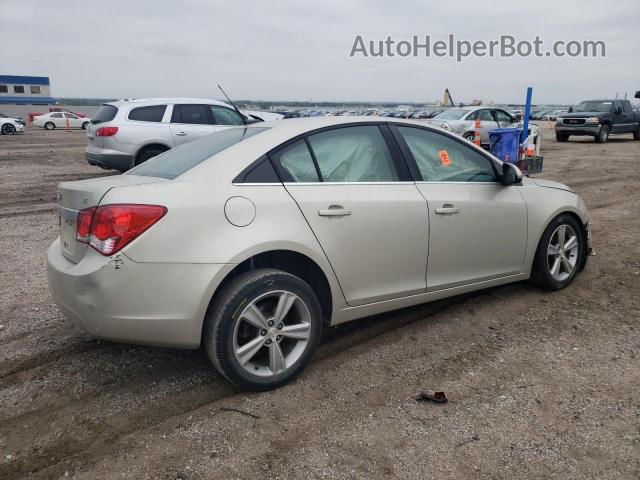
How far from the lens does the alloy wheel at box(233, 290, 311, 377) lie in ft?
9.80

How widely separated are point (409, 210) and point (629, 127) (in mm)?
23699

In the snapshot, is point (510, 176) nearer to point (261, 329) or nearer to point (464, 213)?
point (464, 213)

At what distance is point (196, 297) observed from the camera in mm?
2807

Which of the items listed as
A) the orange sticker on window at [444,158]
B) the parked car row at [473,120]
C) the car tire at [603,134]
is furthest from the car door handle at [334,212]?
the car tire at [603,134]

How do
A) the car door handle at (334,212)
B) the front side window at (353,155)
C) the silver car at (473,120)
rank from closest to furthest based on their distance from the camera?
the car door handle at (334,212), the front side window at (353,155), the silver car at (473,120)

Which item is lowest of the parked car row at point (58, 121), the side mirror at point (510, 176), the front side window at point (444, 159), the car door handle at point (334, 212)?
the car door handle at point (334, 212)

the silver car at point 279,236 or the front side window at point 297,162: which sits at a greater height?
the front side window at point 297,162

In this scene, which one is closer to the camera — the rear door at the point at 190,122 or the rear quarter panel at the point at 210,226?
the rear quarter panel at the point at 210,226

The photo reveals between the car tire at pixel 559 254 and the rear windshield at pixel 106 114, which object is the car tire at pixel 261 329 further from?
the rear windshield at pixel 106 114

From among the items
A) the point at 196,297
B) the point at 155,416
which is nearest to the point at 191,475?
the point at 155,416

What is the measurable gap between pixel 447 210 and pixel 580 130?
21.2 meters

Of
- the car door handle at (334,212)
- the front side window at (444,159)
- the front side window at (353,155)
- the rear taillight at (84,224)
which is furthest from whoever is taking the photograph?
the front side window at (444,159)

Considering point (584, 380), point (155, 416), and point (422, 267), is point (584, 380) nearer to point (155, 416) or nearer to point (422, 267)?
point (422, 267)

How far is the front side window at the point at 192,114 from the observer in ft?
35.9
